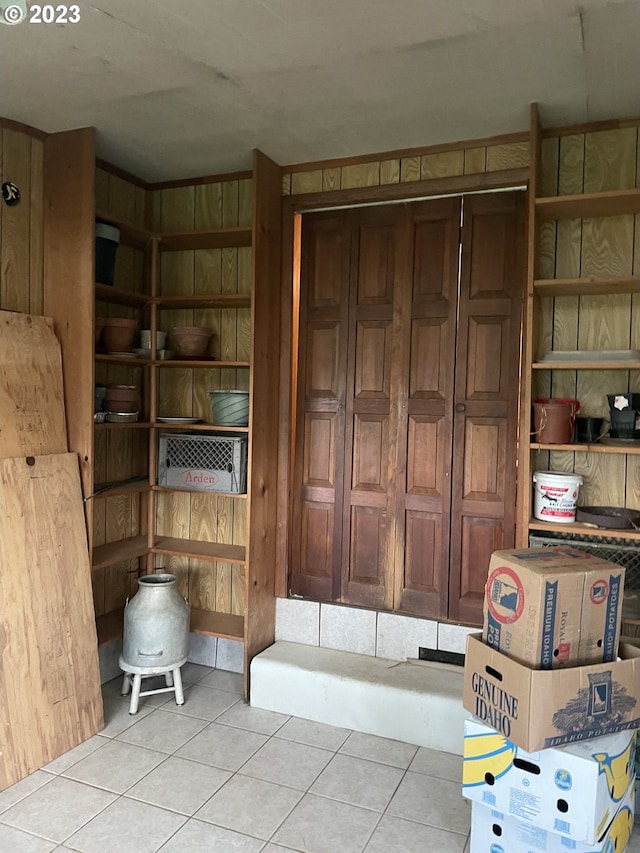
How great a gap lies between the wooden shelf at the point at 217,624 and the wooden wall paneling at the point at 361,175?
7.40 ft

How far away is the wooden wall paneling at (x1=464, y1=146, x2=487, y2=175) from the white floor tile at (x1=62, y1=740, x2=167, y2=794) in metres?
2.83

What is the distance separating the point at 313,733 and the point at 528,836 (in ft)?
3.79

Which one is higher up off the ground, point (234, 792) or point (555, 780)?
point (555, 780)

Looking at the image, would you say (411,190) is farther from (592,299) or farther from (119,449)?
(119,449)

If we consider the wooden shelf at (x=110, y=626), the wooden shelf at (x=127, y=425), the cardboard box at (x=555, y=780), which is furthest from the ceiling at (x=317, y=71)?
the wooden shelf at (x=110, y=626)

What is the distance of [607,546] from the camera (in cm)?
251

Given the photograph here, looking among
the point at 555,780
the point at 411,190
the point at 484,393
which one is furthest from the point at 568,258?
the point at 555,780

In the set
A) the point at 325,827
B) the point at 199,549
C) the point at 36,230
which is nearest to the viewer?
the point at 325,827

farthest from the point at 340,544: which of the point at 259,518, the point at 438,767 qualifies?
the point at 438,767

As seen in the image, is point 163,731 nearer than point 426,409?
Yes

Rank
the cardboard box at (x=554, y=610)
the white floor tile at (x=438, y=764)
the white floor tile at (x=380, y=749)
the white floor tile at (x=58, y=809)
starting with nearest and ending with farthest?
the cardboard box at (x=554, y=610), the white floor tile at (x=58, y=809), the white floor tile at (x=438, y=764), the white floor tile at (x=380, y=749)

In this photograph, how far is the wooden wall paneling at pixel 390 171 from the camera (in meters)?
3.05

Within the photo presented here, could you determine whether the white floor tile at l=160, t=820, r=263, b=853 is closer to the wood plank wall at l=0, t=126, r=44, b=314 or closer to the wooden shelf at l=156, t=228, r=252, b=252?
the wood plank wall at l=0, t=126, r=44, b=314

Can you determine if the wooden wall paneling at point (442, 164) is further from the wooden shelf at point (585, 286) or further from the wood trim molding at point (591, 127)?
the wooden shelf at point (585, 286)
